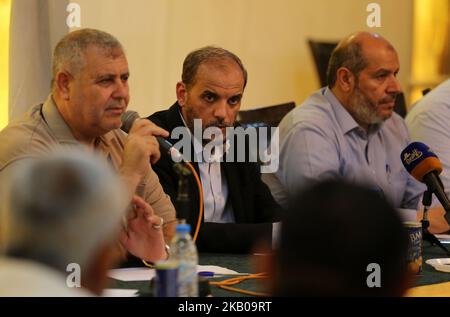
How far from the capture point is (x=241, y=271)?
8.63ft

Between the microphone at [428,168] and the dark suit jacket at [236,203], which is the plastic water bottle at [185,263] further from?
the microphone at [428,168]

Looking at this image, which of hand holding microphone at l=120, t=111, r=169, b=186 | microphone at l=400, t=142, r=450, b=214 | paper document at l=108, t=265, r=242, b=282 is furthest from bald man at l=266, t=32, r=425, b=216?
paper document at l=108, t=265, r=242, b=282

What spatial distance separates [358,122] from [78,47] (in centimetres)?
166

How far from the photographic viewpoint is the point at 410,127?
14.9 ft

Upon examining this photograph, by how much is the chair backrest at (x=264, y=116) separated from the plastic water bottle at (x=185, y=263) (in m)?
1.93

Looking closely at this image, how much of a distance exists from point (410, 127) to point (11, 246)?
3530mm

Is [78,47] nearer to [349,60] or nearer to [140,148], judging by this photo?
[140,148]

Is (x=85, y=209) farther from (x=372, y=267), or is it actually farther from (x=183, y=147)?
(x=183, y=147)

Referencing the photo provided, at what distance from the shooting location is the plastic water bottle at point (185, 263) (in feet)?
6.40

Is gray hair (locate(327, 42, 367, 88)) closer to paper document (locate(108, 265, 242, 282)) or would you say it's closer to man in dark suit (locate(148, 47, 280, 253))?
man in dark suit (locate(148, 47, 280, 253))

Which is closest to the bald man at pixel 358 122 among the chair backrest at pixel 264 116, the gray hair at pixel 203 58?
the chair backrest at pixel 264 116

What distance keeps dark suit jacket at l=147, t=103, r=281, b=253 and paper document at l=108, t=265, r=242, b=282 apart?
0.38 meters

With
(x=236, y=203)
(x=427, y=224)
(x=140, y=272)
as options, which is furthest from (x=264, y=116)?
(x=140, y=272)

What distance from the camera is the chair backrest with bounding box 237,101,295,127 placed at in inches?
162
